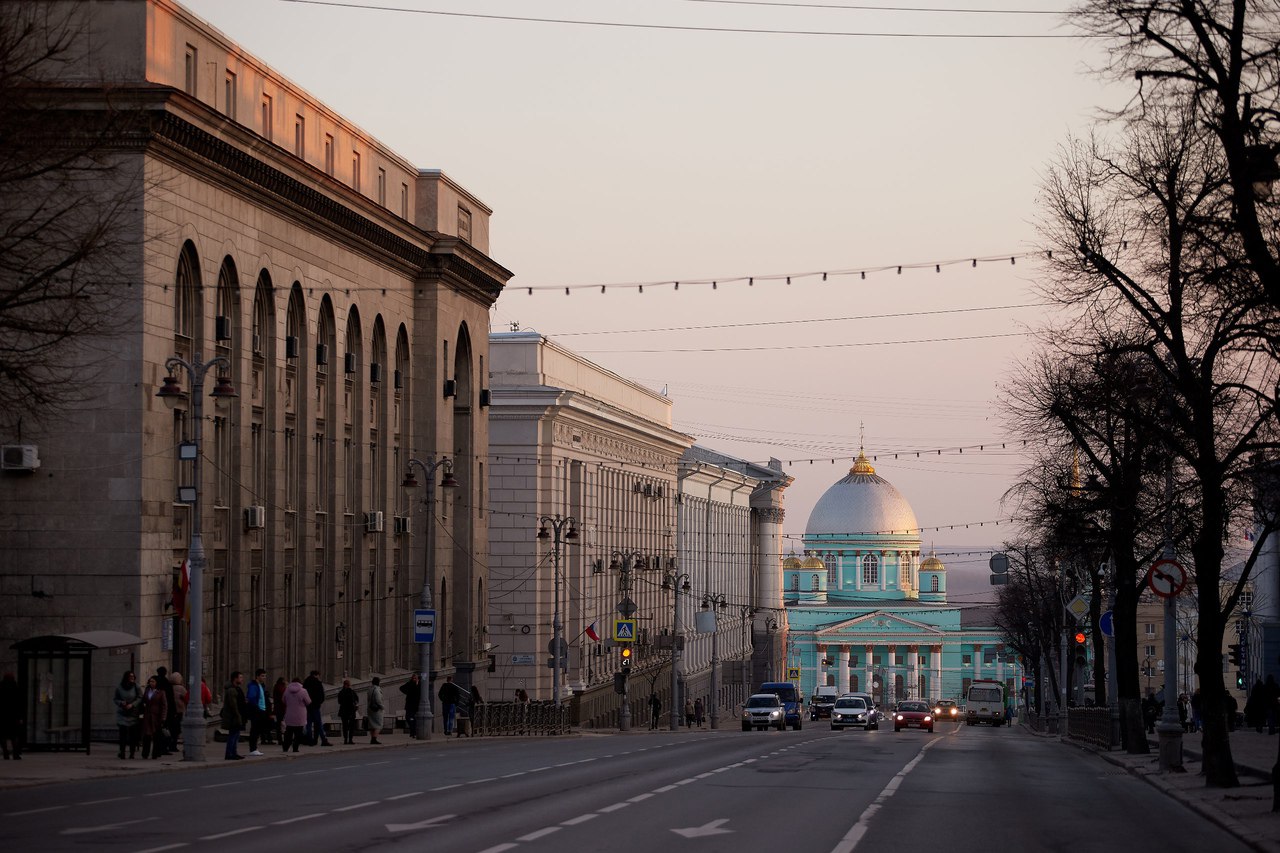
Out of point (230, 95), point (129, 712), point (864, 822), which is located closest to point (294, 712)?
point (129, 712)

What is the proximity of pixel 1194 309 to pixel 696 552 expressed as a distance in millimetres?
91216

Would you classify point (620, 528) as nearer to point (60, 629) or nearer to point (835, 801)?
point (60, 629)

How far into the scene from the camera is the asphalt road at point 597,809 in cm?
1881

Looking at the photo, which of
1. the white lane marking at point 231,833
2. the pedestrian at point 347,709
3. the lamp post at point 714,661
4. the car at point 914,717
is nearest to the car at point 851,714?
the car at point 914,717

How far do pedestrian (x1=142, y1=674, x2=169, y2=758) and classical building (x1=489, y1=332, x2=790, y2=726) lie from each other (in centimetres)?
3360

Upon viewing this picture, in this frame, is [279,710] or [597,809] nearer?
[597,809]

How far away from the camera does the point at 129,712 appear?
33.2m

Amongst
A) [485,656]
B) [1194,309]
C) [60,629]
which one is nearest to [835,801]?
[1194,309]

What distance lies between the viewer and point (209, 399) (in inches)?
1683

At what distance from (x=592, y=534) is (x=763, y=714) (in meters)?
11.2

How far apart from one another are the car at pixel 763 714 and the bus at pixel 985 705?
34674 millimetres

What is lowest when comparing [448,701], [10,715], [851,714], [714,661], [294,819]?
[851,714]

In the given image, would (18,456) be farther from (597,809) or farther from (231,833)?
(231,833)

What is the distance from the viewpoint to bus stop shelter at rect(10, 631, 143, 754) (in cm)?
3303
